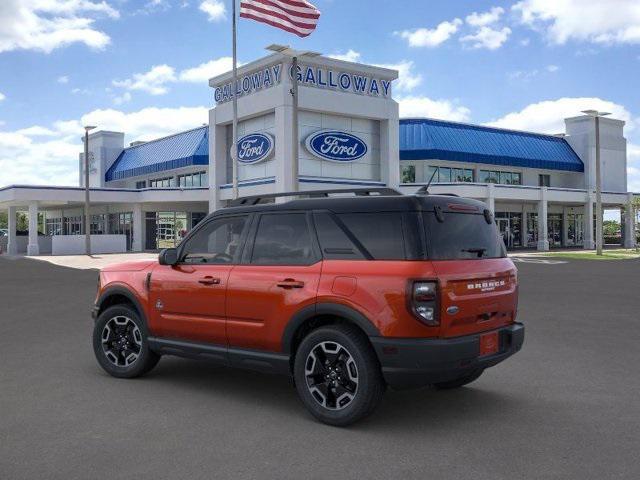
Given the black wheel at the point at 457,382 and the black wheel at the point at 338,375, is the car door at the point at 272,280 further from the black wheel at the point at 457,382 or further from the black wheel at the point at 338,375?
the black wheel at the point at 457,382

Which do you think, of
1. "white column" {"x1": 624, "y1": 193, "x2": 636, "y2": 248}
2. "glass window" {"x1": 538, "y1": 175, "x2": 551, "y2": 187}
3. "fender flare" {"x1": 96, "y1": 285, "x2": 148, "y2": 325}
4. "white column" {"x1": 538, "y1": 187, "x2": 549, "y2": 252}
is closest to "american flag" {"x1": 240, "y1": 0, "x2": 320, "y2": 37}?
"fender flare" {"x1": 96, "y1": 285, "x2": 148, "y2": 325}

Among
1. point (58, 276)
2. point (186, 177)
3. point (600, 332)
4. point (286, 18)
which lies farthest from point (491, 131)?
point (600, 332)

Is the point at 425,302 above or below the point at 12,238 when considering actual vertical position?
below

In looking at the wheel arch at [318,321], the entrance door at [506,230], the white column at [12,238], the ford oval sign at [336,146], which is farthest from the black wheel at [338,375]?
the white column at [12,238]

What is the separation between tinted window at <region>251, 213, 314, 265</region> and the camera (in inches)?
217

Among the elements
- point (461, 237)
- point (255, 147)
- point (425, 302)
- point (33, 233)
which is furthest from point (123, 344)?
point (33, 233)

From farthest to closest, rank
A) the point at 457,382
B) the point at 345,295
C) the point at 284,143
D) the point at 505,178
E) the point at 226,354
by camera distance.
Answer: the point at 505,178, the point at 284,143, the point at 457,382, the point at 226,354, the point at 345,295

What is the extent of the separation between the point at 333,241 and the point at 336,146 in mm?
29405

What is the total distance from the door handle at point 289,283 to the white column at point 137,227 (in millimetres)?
42286

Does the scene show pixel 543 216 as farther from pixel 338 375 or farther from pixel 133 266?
pixel 338 375

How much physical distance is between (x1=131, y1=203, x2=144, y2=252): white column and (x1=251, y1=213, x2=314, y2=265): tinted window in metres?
41.8

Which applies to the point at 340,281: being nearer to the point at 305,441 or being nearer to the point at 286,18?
the point at 305,441

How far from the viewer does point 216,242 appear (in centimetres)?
624

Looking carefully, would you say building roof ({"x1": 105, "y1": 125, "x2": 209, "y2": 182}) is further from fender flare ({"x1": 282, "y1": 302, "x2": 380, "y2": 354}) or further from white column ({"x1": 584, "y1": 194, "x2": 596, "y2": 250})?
fender flare ({"x1": 282, "y1": 302, "x2": 380, "y2": 354})
